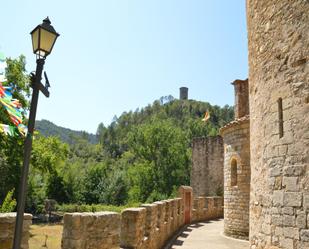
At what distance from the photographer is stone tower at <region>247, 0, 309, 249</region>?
16.2 feet

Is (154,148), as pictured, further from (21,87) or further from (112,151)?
(112,151)

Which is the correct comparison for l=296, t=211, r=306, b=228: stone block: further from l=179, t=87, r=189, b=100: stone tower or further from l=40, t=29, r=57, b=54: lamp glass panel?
l=179, t=87, r=189, b=100: stone tower

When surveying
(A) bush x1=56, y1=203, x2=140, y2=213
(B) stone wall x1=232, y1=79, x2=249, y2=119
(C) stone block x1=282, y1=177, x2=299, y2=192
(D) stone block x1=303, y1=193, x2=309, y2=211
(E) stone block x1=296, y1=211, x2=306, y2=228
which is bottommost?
(A) bush x1=56, y1=203, x2=140, y2=213

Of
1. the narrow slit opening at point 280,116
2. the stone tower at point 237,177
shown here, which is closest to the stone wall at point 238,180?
the stone tower at point 237,177

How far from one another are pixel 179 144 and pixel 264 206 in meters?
34.0

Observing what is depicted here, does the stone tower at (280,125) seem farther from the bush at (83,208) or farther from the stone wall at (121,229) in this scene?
the bush at (83,208)

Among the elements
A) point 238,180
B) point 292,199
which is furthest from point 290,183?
point 238,180

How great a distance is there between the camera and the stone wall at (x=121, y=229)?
521cm

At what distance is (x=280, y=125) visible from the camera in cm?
548

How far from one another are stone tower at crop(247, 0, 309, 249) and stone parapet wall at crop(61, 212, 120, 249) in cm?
263

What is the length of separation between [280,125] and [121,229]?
4229 mm

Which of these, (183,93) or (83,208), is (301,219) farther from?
(183,93)

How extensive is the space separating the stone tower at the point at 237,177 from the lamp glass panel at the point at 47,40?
10339mm

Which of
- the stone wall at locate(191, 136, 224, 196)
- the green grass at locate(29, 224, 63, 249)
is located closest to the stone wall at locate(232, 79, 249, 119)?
the stone wall at locate(191, 136, 224, 196)
